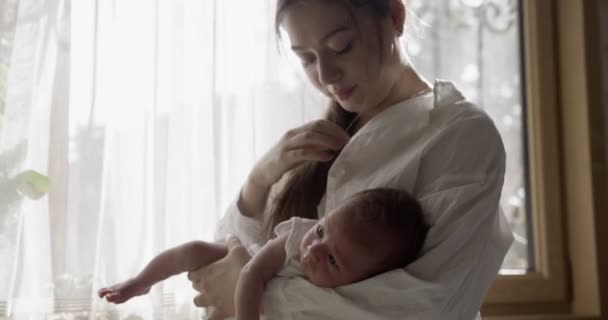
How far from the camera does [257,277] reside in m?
1.06

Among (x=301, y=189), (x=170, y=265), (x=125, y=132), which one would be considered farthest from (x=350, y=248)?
(x=125, y=132)

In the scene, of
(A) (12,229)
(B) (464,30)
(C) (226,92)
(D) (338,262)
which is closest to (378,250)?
(D) (338,262)

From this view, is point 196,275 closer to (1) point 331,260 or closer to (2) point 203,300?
(2) point 203,300

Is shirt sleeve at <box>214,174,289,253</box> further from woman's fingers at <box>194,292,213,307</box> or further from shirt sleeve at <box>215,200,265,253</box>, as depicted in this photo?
woman's fingers at <box>194,292,213,307</box>

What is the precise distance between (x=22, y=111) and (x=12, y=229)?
24cm

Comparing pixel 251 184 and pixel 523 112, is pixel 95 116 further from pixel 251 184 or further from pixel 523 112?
pixel 523 112

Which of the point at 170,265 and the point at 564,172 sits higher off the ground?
the point at 564,172

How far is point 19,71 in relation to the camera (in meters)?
1.47

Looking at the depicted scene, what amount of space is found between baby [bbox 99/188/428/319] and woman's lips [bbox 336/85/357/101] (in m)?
0.20

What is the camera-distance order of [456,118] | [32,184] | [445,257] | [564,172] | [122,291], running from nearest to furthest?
1. [445,257]
2. [456,118]
3. [122,291]
4. [32,184]
5. [564,172]

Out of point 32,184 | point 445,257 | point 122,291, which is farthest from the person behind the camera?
point 32,184

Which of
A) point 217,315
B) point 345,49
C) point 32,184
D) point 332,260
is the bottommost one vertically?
point 217,315

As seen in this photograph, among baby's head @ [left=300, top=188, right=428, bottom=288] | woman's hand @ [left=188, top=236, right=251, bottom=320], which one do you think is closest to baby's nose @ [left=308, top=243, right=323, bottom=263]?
baby's head @ [left=300, top=188, right=428, bottom=288]

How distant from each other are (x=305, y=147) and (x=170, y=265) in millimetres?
317
